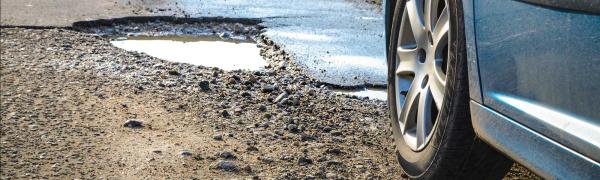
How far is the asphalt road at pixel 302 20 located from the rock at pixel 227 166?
189 centimetres

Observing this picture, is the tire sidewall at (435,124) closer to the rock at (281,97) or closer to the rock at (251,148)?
the rock at (251,148)

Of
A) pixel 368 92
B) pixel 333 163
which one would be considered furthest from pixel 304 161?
pixel 368 92

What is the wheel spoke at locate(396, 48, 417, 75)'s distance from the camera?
3488mm

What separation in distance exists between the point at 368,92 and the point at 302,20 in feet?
8.55

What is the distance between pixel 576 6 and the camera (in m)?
2.13

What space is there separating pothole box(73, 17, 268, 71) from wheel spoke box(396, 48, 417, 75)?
2228 millimetres

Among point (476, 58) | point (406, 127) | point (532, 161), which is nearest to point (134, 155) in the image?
point (406, 127)

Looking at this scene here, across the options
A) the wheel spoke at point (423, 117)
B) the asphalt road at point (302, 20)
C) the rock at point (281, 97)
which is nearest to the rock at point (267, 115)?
the rock at point (281, 97)

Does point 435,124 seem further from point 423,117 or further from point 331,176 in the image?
point 331,176

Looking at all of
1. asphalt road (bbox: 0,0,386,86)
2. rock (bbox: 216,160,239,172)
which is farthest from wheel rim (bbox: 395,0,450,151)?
asphalt road (bbox: 0,0,386,86)

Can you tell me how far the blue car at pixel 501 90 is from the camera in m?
2.11

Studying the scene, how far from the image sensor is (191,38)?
6.95 meters

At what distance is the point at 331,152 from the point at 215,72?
1.77 metres

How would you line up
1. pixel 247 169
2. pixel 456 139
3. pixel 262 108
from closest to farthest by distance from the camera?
pixel 456 139
pixel 247 169
pixel 262 108
